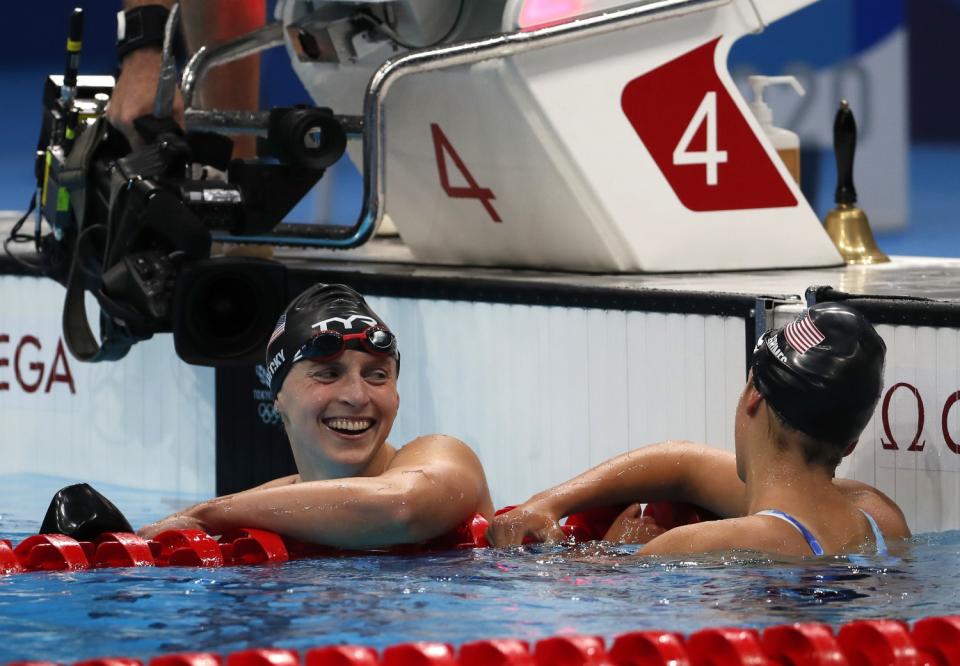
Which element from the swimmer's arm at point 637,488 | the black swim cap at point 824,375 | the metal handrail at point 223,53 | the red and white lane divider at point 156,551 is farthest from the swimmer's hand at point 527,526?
the metal handrail at point 223,53

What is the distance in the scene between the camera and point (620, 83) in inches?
201

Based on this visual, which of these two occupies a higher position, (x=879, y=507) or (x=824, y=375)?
(x=824, y=375)

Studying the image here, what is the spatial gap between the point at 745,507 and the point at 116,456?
9.63 ft

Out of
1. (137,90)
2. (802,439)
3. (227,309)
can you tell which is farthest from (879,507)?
(137,90)

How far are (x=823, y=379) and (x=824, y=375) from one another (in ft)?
0.03

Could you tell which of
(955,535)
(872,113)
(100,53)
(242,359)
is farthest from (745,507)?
(100,53)

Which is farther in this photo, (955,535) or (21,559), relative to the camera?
(955,535)

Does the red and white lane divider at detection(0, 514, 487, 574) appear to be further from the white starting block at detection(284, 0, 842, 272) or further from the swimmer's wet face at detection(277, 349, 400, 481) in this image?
the white starting block at detection(284, 0, 842, 272)

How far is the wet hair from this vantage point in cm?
322

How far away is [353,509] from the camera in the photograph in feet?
11.3

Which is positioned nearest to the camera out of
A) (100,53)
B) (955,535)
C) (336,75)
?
(955,535)

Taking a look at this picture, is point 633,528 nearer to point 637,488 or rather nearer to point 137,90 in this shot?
point 637,488

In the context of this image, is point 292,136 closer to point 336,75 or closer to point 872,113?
point 336,75

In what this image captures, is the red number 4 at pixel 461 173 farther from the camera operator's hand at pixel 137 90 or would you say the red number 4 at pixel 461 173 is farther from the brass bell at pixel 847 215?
the brass bell at pixel 847 215
